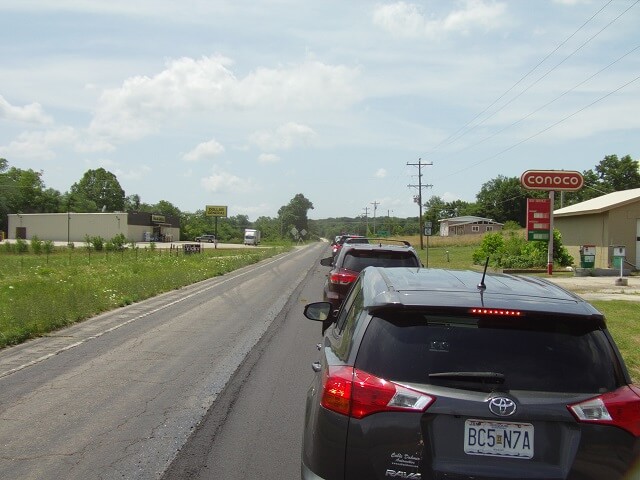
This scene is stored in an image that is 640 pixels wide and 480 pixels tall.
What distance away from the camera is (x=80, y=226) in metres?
98.4

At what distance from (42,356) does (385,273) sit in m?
7.40

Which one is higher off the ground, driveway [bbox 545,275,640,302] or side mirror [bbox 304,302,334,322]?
side mirror [bbox 304,302,334,322]

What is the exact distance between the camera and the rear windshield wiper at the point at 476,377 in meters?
3.14

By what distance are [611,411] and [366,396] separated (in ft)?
3.84

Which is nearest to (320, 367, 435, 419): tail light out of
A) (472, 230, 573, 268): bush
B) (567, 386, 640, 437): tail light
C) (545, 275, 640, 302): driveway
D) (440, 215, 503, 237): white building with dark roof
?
(567, 386, 640, 437): tail light

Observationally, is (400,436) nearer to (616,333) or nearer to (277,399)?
(277,399)

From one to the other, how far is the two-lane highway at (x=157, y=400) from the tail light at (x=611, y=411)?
2.74 m

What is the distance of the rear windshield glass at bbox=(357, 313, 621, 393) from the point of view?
10.4 feet

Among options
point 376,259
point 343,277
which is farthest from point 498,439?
point 343,277

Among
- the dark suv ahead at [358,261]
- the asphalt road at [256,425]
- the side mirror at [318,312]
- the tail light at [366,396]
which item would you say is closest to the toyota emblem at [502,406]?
the tail light at [366,396]

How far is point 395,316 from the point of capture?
335cm

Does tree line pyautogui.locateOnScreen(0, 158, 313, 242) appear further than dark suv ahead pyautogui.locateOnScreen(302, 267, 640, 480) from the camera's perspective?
Yes

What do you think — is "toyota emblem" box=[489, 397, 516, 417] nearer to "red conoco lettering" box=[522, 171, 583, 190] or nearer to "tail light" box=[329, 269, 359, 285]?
"tail light" box=[329, 269, 359, 285]

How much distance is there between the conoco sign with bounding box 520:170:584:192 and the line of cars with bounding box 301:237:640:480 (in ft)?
95.9
